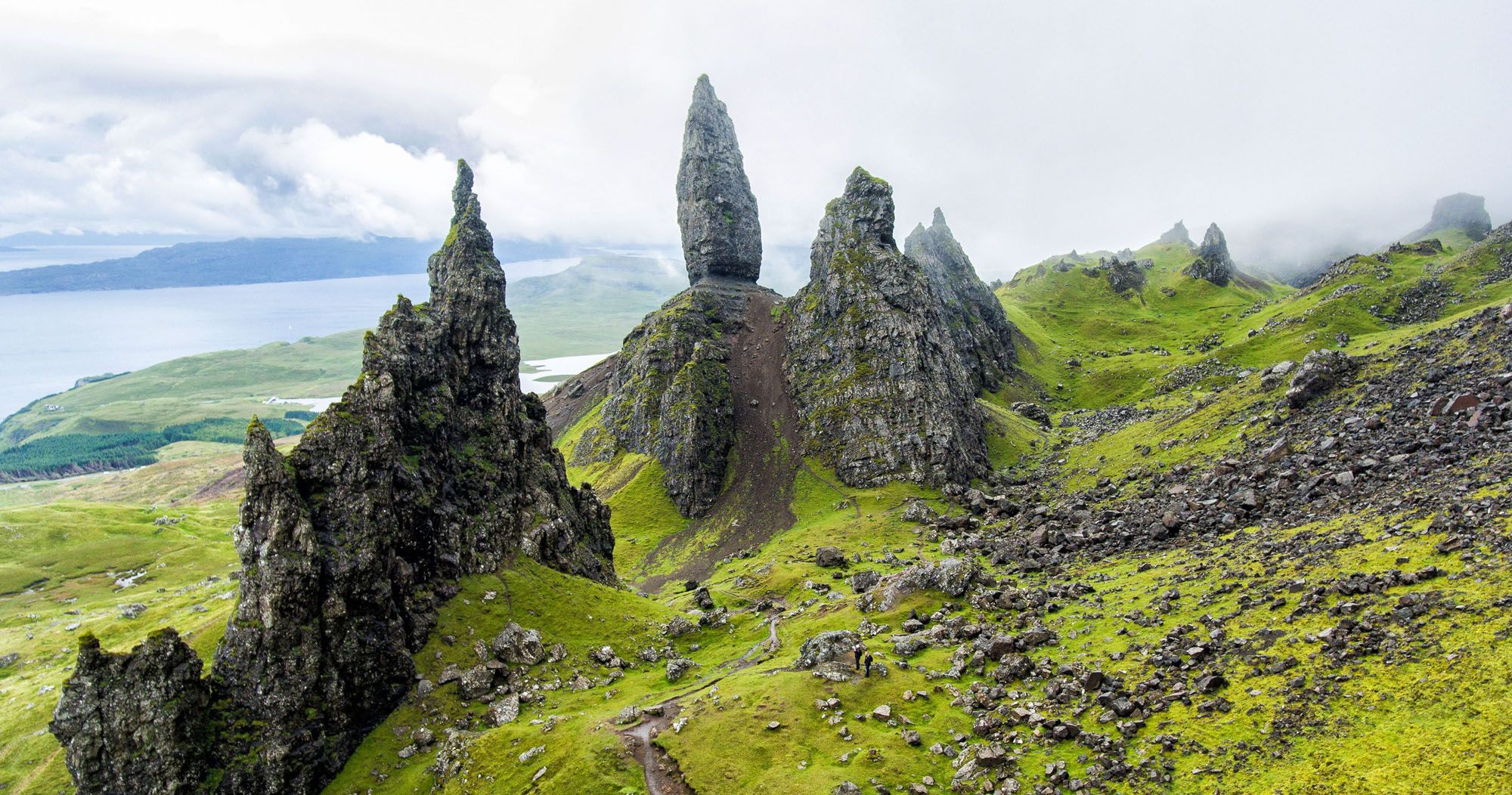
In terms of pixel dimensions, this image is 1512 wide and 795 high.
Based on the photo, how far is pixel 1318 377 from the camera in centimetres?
9069

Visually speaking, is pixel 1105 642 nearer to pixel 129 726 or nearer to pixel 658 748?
pixel 658 748

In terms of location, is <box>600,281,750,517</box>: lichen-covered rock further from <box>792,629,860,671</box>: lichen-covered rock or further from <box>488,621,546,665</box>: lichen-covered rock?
<box>792,629,860,671</box>: lichen-covered rock

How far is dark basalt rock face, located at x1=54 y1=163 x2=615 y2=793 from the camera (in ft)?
173

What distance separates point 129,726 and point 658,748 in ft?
133

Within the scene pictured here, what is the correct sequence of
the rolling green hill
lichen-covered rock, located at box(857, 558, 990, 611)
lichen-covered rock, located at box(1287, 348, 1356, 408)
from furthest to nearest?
lichen-covered rock, located at box(1287, 348, 1356, 408)
lichen-covered rock, located at box(857, 558, 990, 611)
the rolling green hill

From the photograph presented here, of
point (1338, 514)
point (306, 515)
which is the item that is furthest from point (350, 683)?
point (1338, 514)

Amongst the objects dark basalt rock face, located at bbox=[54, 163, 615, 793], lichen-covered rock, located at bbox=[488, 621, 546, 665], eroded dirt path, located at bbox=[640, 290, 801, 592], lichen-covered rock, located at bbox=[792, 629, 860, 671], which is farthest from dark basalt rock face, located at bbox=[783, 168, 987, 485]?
lichen-covered rock, located at bbox=[488, 621, 546, 665]

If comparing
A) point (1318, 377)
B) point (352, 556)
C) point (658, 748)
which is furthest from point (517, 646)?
point (1318, 377)

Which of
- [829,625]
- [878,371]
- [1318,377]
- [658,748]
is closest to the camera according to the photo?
[658,748]

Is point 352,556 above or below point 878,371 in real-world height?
below

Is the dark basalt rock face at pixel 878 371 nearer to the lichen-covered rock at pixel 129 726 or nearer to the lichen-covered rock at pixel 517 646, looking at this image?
the lichen-covered rock at pixel 517 646

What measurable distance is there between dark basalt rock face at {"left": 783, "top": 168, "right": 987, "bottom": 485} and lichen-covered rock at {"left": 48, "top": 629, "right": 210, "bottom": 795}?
421ft

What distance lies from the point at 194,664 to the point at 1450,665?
281ft

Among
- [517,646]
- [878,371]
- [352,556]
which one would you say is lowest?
[517,646]
